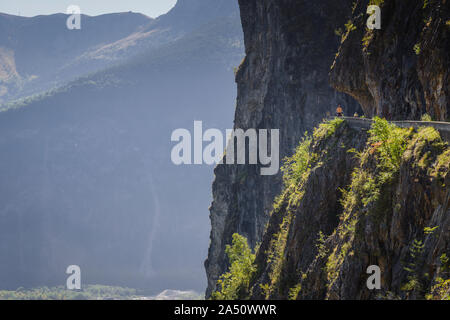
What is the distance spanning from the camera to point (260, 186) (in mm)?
61812

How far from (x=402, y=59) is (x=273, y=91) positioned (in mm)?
34739

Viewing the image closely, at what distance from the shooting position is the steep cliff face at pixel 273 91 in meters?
51.1

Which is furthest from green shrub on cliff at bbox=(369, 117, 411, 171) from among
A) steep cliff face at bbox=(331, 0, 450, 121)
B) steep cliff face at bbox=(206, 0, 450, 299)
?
steep cliff face at bbox=(331, 0, 450, 121)

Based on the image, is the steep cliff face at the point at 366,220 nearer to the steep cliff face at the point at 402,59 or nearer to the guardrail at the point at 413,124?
the guardrail at the point at 413,124

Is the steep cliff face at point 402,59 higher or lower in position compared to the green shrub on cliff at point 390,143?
higher

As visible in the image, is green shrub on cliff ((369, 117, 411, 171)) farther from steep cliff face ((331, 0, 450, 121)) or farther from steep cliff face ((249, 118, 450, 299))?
steep cliff face ((331, 0, 450, 121))

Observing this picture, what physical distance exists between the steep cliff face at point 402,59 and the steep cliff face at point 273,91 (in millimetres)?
14362

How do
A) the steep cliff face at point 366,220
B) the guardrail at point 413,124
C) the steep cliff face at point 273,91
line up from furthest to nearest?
the steep cliff face at point 273,91
the guardrail at point 413,124
the steep cliff face at point 366,220

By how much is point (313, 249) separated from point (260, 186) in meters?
41.4

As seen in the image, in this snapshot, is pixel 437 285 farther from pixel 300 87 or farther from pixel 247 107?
pixel 247 107

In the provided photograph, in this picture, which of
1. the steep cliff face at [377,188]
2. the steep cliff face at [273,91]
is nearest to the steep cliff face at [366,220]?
the steep cliff face at [377,188]

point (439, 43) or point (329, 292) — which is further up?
point (439, 43)

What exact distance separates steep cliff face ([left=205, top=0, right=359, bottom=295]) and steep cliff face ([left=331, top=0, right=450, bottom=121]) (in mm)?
14362
